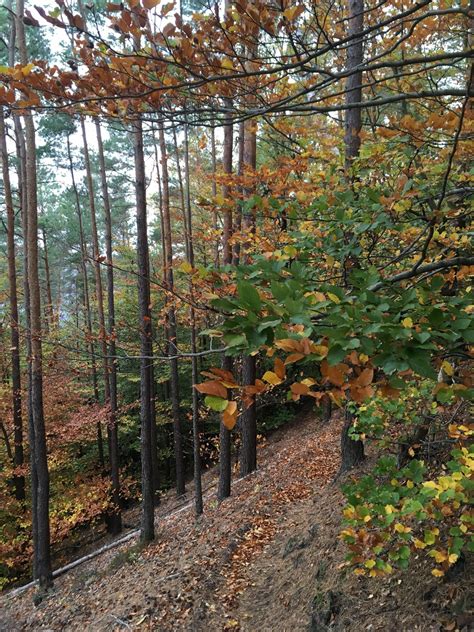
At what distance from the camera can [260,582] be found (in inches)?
167

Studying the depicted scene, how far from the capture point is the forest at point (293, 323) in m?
1.20

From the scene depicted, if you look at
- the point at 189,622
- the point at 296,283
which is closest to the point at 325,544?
the point at 189,622

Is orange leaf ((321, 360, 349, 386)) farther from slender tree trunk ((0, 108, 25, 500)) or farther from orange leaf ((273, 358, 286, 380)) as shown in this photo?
slender tree trunk ((0, 108, 25, 500))

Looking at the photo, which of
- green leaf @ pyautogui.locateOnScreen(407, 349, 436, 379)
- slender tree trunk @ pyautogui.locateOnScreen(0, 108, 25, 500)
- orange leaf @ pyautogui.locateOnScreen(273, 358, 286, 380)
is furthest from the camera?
slender tree trunk @ pyautogui.locateOnScreen(0, 108, 25, 500)

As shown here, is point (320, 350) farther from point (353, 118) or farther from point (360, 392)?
point (353, 118)

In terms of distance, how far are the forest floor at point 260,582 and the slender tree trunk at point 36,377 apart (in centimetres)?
72

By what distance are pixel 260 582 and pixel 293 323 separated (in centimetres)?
425

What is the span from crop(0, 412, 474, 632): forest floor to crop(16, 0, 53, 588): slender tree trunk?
719mm

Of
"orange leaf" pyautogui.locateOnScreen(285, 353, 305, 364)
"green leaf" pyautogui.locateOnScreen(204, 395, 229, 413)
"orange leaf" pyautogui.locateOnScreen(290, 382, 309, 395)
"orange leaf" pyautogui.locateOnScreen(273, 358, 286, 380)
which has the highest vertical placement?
"orange leaf" pyautogui.locateOnScreen(285, 353, 305, 364)

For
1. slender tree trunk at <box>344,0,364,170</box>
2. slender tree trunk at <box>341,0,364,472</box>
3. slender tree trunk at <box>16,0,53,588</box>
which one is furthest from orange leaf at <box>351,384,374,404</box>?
Answer: slender tree trunk at <box>16,0,53,588</box>

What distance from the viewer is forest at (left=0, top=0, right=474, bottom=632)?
1201 millimetres

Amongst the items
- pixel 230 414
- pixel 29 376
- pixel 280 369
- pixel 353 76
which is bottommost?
pixel 29 376

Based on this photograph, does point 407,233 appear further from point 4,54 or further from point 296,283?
point 4,54

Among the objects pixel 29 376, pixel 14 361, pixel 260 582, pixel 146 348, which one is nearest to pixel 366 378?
pixel 260 582
